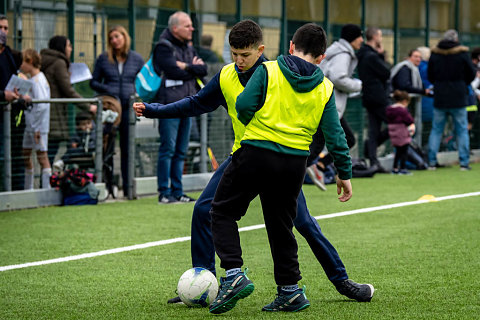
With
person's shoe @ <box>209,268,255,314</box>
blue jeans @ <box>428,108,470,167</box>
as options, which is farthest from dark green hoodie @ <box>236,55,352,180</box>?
blue jeans @ <box>428,108,470,167</box>

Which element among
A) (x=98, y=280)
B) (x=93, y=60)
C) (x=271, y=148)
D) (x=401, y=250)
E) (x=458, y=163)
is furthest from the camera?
(x=458, y=163)

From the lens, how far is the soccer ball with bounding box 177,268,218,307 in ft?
19.0

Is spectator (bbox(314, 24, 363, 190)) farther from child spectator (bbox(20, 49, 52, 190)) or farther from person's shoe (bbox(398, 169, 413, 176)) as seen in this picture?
child spectator (bbox(20, 49, 52, 190))

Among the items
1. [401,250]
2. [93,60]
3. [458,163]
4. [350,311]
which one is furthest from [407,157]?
[350,311]

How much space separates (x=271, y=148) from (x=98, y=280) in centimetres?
210

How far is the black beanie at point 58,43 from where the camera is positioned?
478 inches

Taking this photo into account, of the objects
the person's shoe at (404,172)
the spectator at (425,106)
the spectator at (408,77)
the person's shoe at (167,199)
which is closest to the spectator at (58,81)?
the person's shoe at (167,199)

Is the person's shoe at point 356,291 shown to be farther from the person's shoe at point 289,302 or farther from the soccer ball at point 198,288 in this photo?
the soccer ball at point 198,288

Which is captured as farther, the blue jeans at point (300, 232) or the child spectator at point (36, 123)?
the child spectator at point (36, 123)

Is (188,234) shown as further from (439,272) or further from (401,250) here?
(439,272)

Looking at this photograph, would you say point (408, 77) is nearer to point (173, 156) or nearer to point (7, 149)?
point (173, 156)

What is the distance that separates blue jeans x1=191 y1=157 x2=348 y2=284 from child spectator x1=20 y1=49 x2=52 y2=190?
5.53 m

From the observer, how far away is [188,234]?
363 inches

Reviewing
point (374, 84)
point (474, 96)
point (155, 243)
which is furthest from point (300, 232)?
point (474, 96)
